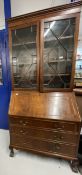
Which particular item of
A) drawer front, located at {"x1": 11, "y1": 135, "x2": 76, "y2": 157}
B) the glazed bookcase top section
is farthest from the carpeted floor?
the glazed bookcase top section

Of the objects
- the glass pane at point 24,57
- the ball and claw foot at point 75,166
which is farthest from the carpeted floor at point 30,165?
the glass pane at point 24,57

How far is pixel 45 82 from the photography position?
1835 millimetres

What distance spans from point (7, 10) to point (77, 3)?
139 centimetres

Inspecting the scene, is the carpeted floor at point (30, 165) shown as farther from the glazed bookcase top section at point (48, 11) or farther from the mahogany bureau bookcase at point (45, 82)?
the glazed bookcase top section at point (48, 11)

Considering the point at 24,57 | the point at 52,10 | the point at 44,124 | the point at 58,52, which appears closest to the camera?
the point at 52,10

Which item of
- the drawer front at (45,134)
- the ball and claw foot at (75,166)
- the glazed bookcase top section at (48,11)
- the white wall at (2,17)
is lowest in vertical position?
the ball and claw foot at (75,166)

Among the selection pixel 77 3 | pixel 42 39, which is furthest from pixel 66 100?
pixel 77 3

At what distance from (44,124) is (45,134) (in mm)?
155

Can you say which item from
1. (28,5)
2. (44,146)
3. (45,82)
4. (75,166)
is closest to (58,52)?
(45,82)

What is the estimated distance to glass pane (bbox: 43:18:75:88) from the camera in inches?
63.1

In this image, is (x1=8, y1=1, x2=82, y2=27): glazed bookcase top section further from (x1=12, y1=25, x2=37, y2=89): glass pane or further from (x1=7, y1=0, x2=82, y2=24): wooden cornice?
(x1=12, y1=25, x2=37, y2=89): glass pane

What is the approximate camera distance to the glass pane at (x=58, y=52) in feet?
5.26

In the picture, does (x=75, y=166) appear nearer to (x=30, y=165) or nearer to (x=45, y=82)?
(x=30, y=165)

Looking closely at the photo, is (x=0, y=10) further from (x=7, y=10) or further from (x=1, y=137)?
(x=1, y=137)
